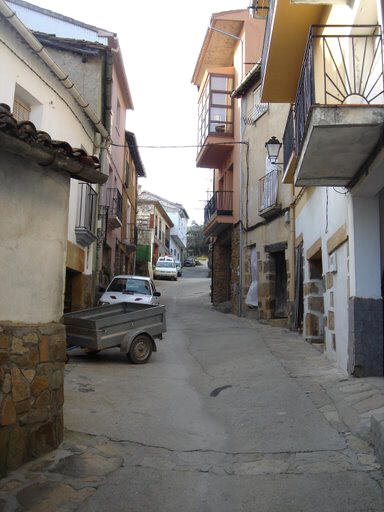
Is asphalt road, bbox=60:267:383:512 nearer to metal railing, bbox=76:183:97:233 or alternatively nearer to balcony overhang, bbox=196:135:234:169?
metal railing, bbox=76:183:97:233

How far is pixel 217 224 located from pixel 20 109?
34.0 feet

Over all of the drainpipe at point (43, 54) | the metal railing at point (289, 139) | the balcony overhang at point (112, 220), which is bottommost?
the balcony overhang at point (112, 220)

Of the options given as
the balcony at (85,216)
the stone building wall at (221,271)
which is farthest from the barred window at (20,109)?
the stone building wall at (221,271)

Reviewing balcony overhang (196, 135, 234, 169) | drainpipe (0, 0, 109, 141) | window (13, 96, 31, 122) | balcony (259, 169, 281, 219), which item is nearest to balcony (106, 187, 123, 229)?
drainpipe (0, 0, 109, 141)

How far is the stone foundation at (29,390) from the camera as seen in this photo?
158 inches

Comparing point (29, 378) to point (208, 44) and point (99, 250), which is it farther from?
point (208, 44)

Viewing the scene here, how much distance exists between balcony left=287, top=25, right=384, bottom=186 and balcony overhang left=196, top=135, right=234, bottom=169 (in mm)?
11212

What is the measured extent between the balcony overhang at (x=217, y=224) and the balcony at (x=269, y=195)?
11.1 feet

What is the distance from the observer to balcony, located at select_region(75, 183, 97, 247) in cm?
1286

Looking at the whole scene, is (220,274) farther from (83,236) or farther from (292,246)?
(83,236)

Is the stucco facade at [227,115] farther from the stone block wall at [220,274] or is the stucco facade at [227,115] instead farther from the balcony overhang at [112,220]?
the balcony overhang at [112,220]

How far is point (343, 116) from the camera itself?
523cm

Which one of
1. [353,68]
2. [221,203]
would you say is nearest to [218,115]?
[221,203]

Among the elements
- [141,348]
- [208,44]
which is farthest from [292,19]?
[208,44]
